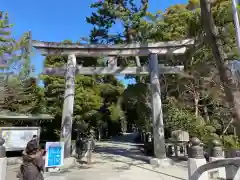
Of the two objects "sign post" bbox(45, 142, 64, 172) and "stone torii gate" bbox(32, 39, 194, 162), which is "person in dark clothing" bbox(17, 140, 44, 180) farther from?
"stone torii gate" bbox(32, 39, 194, 162)

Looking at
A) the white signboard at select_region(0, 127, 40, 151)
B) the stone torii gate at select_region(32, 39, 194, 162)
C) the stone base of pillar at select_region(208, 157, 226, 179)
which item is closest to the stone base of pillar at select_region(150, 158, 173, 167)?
the stone torii gate at select_region(32, 39, 194, 162)

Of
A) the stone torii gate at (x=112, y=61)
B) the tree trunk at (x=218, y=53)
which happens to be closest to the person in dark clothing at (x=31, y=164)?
the tree trunk at (x=218, y=53)

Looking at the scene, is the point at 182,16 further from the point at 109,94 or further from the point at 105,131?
the point at 105,131

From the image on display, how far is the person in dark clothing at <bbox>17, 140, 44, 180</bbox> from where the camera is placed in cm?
293

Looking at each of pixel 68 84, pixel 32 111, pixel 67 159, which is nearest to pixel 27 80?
pixel 32 111

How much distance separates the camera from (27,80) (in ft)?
41.1

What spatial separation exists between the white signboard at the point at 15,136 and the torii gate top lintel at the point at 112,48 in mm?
3815

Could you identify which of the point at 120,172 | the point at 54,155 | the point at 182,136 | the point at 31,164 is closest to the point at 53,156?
the point at 54,155

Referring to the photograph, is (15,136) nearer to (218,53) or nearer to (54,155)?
(54,155)

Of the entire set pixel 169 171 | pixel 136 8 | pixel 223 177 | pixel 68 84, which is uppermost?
pixel 136 8

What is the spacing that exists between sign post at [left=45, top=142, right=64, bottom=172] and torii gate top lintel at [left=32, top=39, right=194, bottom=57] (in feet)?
15.2

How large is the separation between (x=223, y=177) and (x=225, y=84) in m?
2.57

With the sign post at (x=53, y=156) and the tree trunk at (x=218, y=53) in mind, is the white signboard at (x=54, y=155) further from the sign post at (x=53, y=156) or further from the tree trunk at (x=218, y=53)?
the tree trunk at (x=218, y=53)

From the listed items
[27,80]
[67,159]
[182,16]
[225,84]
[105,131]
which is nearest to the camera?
[225,84]
